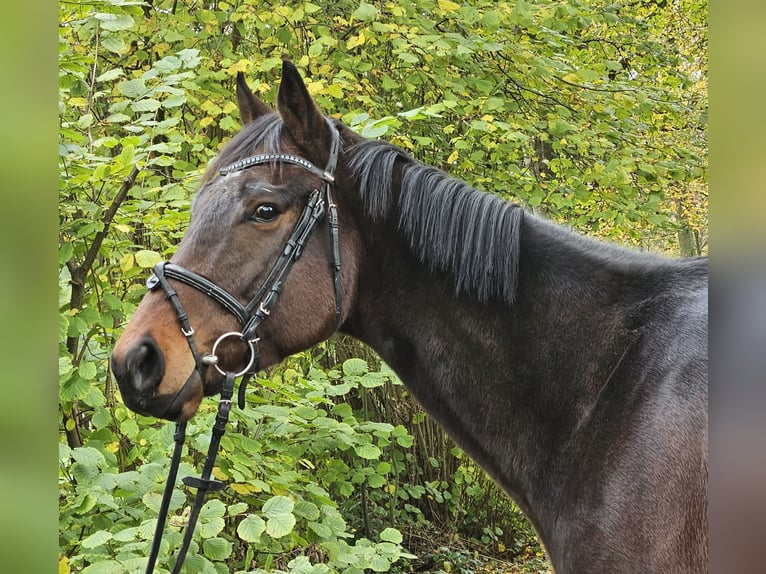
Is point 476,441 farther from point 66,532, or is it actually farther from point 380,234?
point 66,532

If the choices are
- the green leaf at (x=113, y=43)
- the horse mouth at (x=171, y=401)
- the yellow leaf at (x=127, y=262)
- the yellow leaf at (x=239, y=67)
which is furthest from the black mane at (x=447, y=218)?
Answer: the yellow leaf at (x=239, y=67)

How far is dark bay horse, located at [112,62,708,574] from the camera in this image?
5.26ft

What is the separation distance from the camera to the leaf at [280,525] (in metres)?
2.20

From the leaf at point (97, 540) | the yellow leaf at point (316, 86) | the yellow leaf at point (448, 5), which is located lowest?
the leaf at point (97, 540)

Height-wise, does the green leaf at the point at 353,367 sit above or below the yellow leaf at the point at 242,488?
above

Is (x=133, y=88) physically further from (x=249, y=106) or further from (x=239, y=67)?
(x=239, y=67)

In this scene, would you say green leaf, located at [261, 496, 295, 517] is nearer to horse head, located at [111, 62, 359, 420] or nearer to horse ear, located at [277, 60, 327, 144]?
horse head, located at [111, 62, 359, 420]

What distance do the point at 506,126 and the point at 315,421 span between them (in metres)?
1.92

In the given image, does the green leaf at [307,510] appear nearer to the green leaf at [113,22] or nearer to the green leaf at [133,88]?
the green leaf at [133,88]

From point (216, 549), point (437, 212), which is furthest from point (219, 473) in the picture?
point (437, 212)

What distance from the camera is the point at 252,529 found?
2.24m

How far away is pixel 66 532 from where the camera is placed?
2363mm

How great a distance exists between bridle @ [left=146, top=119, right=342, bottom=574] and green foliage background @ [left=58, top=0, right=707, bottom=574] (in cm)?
45
